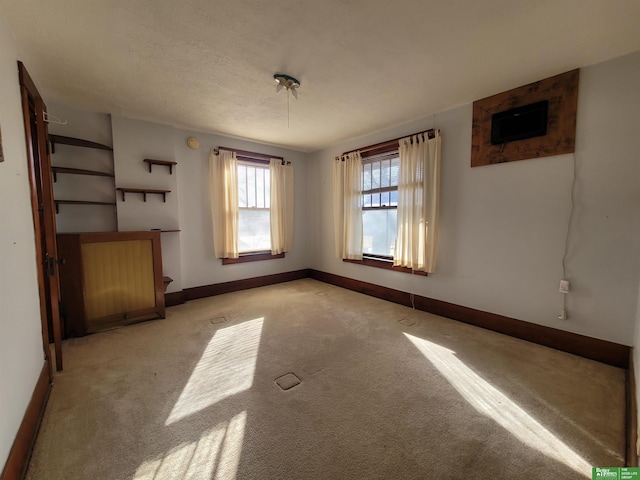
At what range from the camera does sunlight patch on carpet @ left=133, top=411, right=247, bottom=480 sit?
1240mm

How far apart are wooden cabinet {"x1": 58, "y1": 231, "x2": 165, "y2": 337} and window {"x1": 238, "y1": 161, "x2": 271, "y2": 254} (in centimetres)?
148

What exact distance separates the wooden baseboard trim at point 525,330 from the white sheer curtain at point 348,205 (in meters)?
0.82

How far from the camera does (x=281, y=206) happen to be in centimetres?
469

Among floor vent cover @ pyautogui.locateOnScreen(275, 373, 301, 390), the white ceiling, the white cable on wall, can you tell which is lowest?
floor vent cover @ pyautogui.locateOnScreen(275, 373, 301, 390)

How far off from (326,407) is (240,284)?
3085mm

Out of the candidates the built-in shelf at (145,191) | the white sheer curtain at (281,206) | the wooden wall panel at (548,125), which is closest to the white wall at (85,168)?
the built-in shelf at (145,191)

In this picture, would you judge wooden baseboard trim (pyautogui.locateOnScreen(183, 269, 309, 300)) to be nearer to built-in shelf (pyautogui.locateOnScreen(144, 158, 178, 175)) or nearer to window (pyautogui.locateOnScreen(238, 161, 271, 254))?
window (pyautogui.locateOnScreen(238, 161, 271, 254))

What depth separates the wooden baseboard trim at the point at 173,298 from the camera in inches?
143

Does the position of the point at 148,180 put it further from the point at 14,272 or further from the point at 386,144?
the point at 386,144

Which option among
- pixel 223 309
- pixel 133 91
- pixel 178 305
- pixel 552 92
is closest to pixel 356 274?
pixel 223 309

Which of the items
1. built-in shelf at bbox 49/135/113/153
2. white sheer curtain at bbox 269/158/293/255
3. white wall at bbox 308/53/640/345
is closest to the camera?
white wall at bbox 308/53/640/345

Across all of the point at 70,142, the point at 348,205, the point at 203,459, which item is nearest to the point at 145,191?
the point at 70,142

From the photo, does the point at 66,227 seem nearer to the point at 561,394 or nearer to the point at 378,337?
the point at 378,337

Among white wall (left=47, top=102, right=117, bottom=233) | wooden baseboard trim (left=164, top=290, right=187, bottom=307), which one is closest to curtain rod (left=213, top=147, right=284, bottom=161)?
white wall (left=47, top=102, right=117, bottom=233)
